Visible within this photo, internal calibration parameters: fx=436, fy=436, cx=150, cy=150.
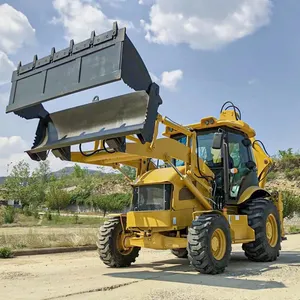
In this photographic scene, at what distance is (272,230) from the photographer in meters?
10.5

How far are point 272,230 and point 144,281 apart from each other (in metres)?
4.37

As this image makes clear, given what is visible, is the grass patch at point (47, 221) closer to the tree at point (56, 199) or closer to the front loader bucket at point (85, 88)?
the tree at point (56, 199)

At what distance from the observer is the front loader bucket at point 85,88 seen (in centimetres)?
659

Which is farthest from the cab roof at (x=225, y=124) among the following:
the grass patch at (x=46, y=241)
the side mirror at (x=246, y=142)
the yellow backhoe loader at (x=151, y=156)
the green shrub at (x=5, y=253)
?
the grass patch at (x=46, y=241)

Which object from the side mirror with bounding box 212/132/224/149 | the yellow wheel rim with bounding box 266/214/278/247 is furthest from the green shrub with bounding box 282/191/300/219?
the side mirror with bounding box 212/132/224/149

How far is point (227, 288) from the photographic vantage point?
6676 millimetres

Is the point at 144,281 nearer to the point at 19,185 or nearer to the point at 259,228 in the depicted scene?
the point at 259,228

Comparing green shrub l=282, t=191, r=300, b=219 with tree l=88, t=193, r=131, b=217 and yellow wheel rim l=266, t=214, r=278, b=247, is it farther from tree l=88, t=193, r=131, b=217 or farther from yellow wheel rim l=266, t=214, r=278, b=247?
yellow wheel rim l=266, t=214, r=278, b=247

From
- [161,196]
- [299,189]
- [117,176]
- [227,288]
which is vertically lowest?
[227,288]

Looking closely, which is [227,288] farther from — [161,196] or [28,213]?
[28,213]

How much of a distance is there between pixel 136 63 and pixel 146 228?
3.62 meters

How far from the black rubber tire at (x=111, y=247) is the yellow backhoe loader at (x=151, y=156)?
2cm

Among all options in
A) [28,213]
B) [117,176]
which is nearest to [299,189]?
[28,213]

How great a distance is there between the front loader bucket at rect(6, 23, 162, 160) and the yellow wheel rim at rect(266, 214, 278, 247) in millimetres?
5044
